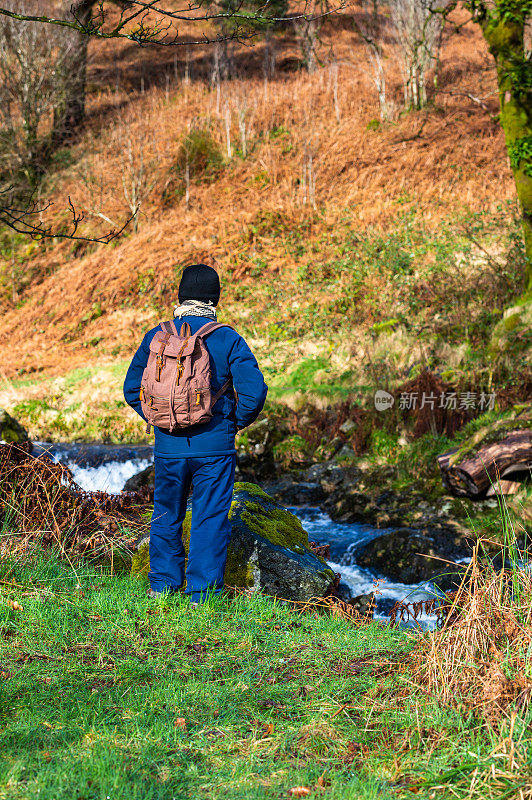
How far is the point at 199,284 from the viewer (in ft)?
14.5

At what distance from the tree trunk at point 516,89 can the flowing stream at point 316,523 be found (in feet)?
16.5

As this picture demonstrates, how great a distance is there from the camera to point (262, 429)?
1186cm

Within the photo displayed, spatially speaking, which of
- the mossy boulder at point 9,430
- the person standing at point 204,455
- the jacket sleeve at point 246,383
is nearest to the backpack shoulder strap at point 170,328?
the person standing at point 204,455

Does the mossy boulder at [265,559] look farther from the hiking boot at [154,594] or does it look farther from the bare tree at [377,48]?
the bare tree at [377,48]

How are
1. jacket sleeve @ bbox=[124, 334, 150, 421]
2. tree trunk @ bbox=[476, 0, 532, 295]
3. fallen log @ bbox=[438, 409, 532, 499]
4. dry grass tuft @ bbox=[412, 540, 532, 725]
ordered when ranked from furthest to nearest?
tree trunk @ bbox=[476, 0, 532, 295]
fallen log @ bbox=[438, 409, 532, 499]
jacket sleeve @ bbox=[124, 334, 150, 421]
dry grass tuft @ bbox=[412, 540, 532, 725]

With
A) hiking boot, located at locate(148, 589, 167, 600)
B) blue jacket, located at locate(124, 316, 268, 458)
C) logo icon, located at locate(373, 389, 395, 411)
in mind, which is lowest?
logo icon, located at locate(373, 389, 395, 411)

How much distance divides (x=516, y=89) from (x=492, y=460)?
254 inches

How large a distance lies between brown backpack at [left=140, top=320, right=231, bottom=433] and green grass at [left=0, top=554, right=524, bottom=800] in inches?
47.2

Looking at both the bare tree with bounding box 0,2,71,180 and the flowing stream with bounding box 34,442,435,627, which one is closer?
the flowing stream with bounding box 34,442,435,627

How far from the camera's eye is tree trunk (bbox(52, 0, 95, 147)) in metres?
23.0

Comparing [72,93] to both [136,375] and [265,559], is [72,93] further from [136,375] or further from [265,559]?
[265,559]

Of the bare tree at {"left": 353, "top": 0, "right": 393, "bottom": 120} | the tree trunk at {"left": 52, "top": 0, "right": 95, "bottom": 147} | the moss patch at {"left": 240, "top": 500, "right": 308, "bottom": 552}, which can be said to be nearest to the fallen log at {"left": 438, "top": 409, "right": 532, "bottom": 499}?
the moss patch at {"left": 240, "top": 500, "right": 308, "bottom": 552}

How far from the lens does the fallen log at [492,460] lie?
26.7ft

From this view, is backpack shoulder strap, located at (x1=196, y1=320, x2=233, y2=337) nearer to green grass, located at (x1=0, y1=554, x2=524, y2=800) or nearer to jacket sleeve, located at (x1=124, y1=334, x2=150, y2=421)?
jacket sleeve, located at (x1=124, y1=334, x2=150, y2=421)
